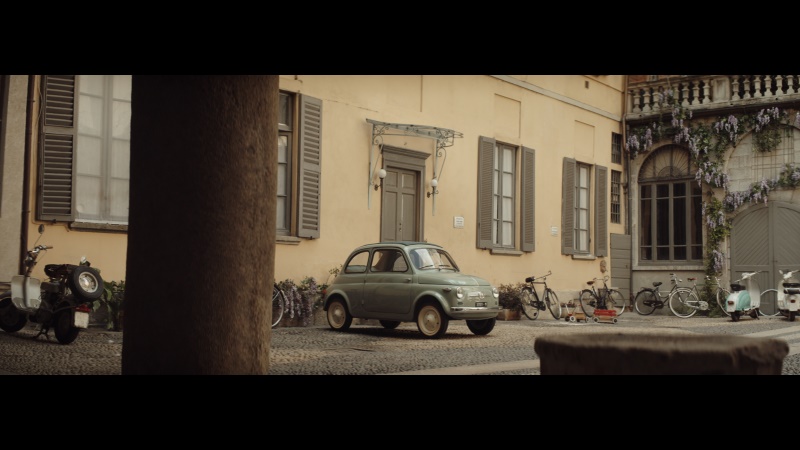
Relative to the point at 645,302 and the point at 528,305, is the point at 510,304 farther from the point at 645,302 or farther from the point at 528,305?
the point at 645,302

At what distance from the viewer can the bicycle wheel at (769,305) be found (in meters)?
18.4

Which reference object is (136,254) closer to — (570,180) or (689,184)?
(570,180)

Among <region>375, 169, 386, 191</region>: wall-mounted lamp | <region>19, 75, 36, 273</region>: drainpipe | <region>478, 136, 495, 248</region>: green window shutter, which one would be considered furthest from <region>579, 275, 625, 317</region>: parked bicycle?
<region>19, 75, 36, 273</region>: drainpipe

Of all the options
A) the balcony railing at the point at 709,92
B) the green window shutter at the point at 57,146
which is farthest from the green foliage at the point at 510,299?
the green window shutter at the point at 57,146

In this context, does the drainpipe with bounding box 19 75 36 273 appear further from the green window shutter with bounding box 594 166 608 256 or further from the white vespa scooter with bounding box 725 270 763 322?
the green window shutter with bounding box 594 166 608 256

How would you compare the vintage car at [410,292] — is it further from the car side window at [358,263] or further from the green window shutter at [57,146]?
the green window shutter at [57,146]

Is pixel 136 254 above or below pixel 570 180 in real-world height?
below

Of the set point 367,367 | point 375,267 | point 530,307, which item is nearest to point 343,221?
point 375,267

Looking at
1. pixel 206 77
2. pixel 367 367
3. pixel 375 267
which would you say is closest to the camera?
pixel 206 77

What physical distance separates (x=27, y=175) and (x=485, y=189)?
28.0 ft

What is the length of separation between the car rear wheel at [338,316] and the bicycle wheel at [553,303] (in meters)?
5.67

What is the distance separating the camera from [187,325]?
390 cm

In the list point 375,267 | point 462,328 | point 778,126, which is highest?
point 778,126
